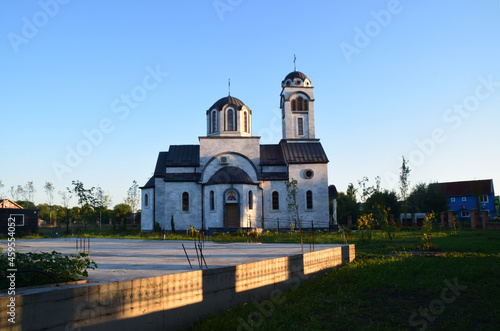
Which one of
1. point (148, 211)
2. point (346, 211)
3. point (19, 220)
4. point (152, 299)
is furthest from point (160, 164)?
point (152, 299)

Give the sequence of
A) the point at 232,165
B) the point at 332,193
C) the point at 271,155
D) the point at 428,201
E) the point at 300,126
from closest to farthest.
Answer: the point at 232,165, the point at 271,155, the point at 300,126, the point at 332,193, the point at 428,201

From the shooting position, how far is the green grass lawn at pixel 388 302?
6625 millimetres

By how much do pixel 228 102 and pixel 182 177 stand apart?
7262mm

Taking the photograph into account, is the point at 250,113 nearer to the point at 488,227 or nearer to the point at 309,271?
the point at 488,227

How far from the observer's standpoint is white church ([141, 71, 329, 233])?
29.5m

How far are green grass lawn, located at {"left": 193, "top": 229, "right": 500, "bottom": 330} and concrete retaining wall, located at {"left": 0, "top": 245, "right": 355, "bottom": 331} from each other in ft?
0.90

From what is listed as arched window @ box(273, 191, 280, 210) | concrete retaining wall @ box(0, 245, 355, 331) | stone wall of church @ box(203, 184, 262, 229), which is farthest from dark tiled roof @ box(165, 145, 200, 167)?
concrete retaining wall @ box(0, 245, 355, 331)

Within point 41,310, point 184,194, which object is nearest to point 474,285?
point 41,310

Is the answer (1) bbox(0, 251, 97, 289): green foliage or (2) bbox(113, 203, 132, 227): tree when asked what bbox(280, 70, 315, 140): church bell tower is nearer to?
(2) bbox(113, 203, 132, 227): tree

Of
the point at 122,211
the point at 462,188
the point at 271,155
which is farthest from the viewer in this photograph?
the point at 462,188

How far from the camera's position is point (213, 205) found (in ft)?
97.2

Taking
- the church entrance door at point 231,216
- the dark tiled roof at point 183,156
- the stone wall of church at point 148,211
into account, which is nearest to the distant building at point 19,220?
the stone wall of church at point 148,211

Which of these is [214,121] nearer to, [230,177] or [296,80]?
[230,177]

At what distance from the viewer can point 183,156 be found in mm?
32125
